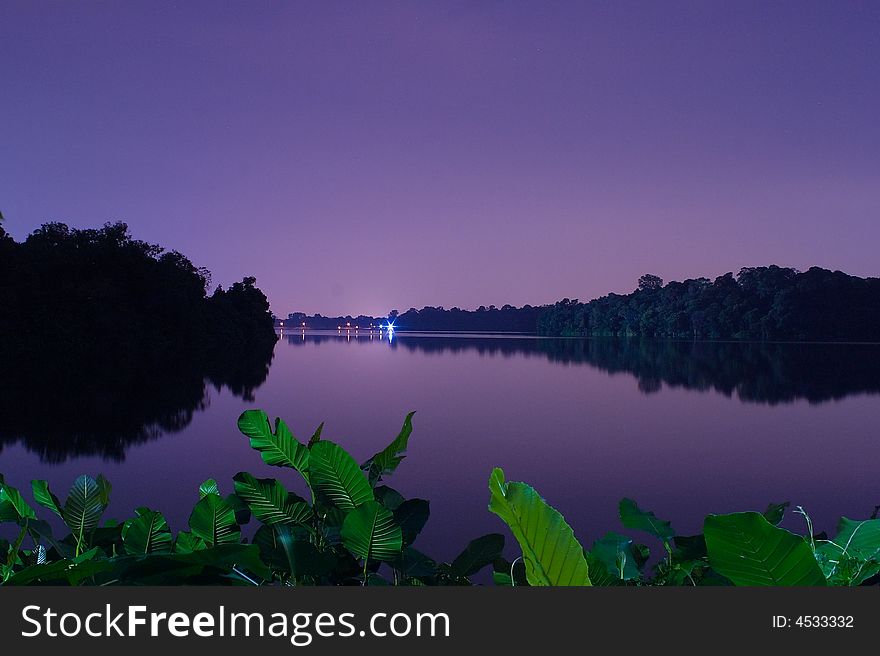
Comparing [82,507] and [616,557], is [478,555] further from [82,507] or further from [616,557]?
[82,507]

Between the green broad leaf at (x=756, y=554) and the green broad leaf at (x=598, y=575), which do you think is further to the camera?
the green broad leaf at (x=598, y=575)

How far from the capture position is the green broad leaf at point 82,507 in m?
1.68

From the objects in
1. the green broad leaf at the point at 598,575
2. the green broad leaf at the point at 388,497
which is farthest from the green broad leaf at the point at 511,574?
the green broad leaf at the point at 388,497

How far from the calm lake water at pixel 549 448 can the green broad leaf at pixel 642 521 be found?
9.97m

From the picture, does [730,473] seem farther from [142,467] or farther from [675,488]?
[142,467]

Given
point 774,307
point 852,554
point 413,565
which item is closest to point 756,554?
point 852,554

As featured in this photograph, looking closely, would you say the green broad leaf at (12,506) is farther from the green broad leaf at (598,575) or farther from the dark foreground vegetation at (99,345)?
the dark foreground vegetation at (99,345)

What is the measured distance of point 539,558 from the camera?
0.88 metres

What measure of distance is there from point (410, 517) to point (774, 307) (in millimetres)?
147884

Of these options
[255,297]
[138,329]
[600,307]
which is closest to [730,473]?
[138,329]

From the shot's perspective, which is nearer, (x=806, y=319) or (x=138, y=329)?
(x=138, y=329)

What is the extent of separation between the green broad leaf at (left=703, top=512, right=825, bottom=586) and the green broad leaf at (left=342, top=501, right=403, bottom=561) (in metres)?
0.59

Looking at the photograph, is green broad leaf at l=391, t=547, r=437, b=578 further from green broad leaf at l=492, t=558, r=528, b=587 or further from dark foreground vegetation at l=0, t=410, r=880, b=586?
green broad leaf at l=492, t=558, r=528, b=587

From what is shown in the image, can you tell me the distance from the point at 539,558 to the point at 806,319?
493 ft
